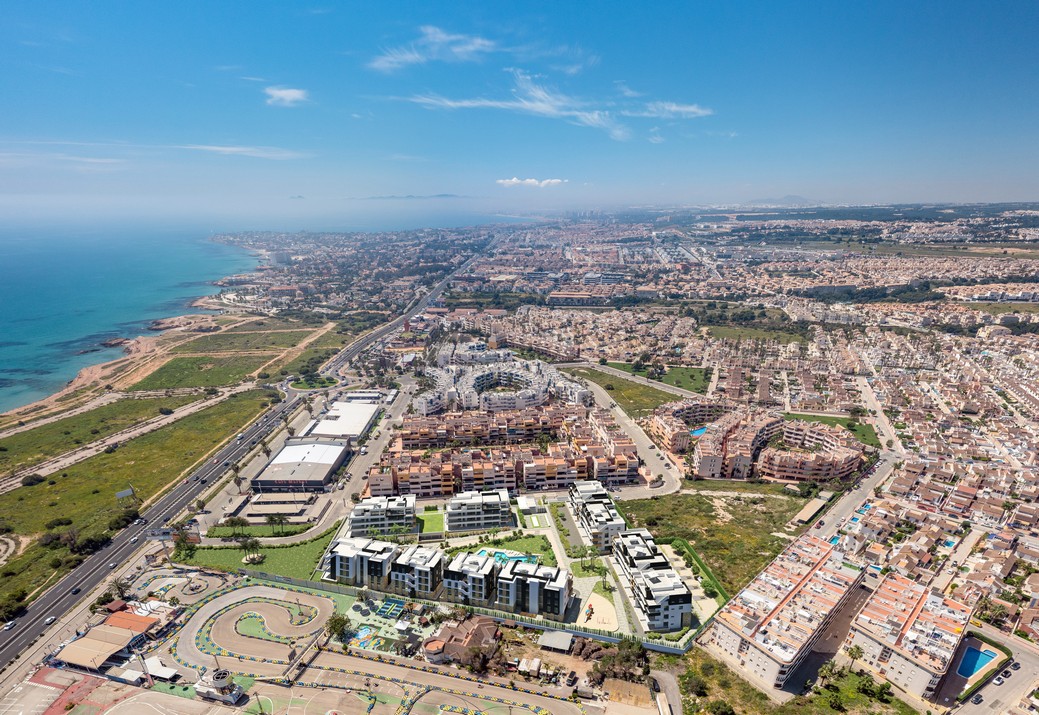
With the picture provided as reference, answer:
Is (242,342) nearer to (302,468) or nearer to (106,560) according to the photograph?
(302,468)

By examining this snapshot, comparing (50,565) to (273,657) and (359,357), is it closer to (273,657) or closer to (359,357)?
(273,657)

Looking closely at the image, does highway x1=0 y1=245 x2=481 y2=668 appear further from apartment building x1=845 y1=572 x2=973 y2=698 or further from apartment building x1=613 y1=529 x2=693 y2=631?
apartment building x1=845 y1=572 x2=973 y2=698

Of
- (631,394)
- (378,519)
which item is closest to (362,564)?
(378,519)

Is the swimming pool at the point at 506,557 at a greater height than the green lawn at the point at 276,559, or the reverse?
the swimming pool at the point at 506,557

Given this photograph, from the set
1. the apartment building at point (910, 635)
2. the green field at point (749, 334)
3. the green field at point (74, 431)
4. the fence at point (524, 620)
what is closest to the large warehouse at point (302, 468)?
the fence at point (524, 620)

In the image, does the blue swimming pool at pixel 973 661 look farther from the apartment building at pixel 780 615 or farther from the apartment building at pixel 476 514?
the apartment building at pixel 476 514

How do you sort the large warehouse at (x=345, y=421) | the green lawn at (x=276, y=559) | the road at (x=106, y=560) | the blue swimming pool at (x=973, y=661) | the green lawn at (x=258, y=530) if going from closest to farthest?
the blue swimming pool at (x=973, y=661) < the road at (x=106, y=560) < the green lawn at (x=276, y=559) < the green lawn at (x=258, y=530) < the large warehouse at (x=345, y=421)
